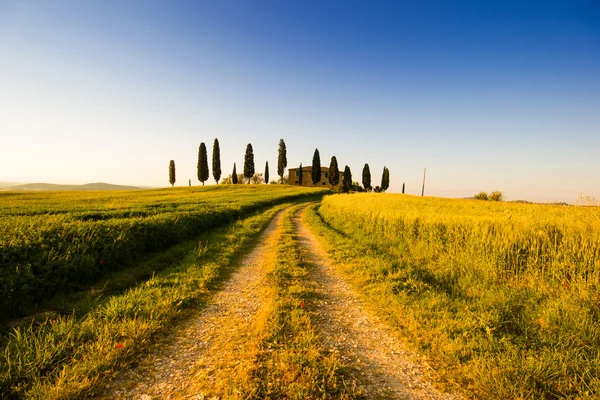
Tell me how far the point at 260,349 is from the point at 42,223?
1050cm

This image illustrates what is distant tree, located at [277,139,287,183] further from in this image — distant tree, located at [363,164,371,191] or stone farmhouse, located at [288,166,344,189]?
distant tree, located at [363,164,371,191]

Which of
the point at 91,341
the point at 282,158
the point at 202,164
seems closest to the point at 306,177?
the point at 282,158

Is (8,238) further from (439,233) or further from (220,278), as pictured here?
(439,233)

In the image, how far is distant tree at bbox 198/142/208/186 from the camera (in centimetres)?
7456

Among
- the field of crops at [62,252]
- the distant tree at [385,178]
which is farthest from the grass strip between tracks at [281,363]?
the distant tree at [385,178]

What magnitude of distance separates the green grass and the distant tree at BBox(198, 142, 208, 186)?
73.1 metres

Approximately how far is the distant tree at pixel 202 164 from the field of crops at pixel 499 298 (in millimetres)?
72228

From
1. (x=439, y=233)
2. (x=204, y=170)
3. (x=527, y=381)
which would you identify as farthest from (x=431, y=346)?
(x=204, y=170)

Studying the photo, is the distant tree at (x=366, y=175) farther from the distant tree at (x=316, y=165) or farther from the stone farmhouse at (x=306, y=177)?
the distant tree at (x=316, y=165)

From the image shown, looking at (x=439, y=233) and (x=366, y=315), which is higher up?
(x=439, y=233)

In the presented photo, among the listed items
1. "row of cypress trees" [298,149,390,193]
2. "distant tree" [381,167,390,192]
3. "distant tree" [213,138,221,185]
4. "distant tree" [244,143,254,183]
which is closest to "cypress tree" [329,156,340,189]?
"row of cypress trees" [298,149,390,193]

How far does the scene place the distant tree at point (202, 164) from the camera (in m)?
74.6

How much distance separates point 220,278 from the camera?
7.38 m

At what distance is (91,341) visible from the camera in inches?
156
